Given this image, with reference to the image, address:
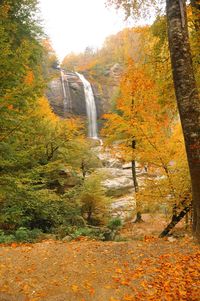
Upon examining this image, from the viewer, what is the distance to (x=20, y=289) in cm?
408

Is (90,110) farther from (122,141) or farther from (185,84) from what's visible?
(185,84)

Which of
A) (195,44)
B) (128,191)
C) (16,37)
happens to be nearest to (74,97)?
(128,191)

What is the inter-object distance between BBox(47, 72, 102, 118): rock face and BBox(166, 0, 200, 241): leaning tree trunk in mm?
35339

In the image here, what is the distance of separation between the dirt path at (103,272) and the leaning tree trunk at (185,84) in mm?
1279

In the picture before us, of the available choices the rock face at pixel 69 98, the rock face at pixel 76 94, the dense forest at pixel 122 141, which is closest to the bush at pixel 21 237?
the dense forest at pixel 122 141

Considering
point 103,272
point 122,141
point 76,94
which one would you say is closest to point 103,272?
point 103,272

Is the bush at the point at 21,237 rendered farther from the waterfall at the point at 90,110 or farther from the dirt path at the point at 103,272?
the waterfall at the point at 90,110

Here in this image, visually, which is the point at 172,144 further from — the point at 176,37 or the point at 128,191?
the point at 128,191

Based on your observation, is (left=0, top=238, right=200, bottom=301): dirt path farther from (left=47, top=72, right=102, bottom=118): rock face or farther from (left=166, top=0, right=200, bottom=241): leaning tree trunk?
(left=47, top=72, right=102, bottom=118): rock face

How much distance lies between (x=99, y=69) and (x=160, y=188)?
47.0 m

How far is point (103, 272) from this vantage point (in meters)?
4.54

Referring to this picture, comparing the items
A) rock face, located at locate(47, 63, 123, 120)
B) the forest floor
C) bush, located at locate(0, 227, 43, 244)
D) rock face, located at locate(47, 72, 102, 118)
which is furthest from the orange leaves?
rock face, located at locate(47, 72, 102, 118)

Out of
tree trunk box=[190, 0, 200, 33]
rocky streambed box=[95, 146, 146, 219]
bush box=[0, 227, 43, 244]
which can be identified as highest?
tree trunk box=[190, 0, 200, 33]

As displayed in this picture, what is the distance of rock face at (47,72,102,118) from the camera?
4003cm
